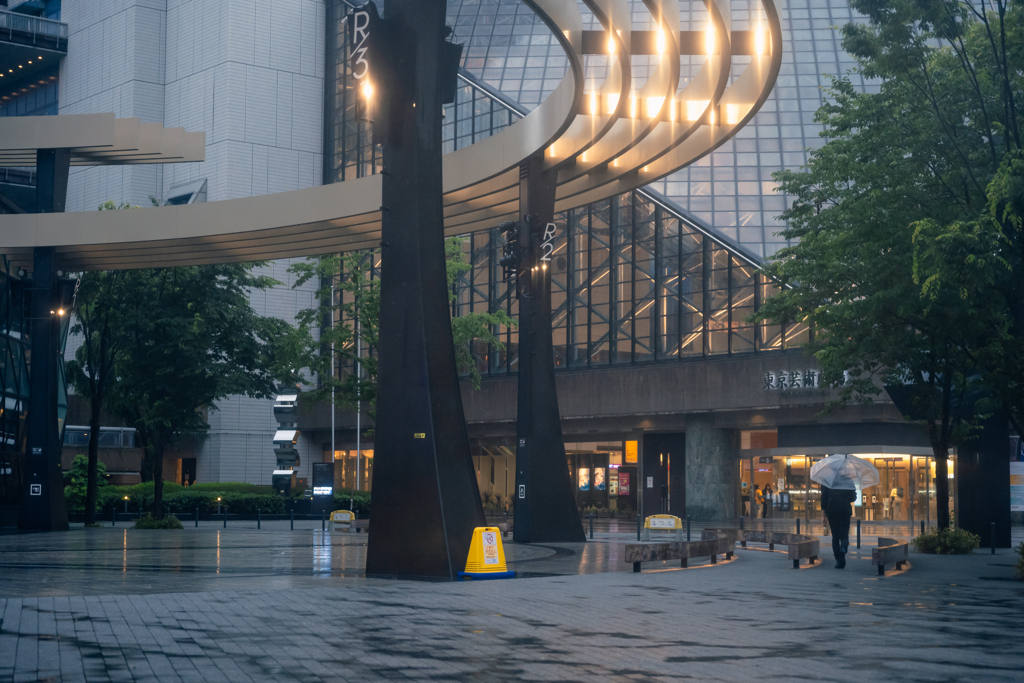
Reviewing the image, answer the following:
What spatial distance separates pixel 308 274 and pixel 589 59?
22065 millimetres

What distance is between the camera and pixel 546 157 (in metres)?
27.0

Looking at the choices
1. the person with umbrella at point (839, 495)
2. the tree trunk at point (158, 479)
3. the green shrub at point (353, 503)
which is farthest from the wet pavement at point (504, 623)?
the green shrub at point (353, 503)

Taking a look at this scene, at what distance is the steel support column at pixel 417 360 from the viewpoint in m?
17.1

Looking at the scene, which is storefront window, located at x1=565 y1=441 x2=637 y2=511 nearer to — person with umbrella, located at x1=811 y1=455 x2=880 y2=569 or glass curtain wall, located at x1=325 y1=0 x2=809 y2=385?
glass curtain wall, located at x1=325 y1=0 x2=809 y2=385

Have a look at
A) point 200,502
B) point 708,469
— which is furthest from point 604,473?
point 200,502

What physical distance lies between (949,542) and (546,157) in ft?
45.3

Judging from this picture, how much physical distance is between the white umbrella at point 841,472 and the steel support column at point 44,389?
2270cm

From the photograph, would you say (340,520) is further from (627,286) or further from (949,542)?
(627,286)

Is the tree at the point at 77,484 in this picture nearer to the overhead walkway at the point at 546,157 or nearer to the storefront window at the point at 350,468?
the overhead walkway at the point at 546,157

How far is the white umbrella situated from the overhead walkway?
765 cm

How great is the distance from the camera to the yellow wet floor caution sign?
56.1 feet

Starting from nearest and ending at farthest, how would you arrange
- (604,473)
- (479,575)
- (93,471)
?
1. (479,575)
2. (93,471)
3. (604,473)

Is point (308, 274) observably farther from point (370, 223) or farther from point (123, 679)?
point (123, 679)

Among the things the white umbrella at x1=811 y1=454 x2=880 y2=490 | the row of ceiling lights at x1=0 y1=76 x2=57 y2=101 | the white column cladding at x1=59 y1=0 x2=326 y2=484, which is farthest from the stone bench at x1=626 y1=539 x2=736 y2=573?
the row of ceiling lights at x1=0 y1=76 x2=57 y2=101
